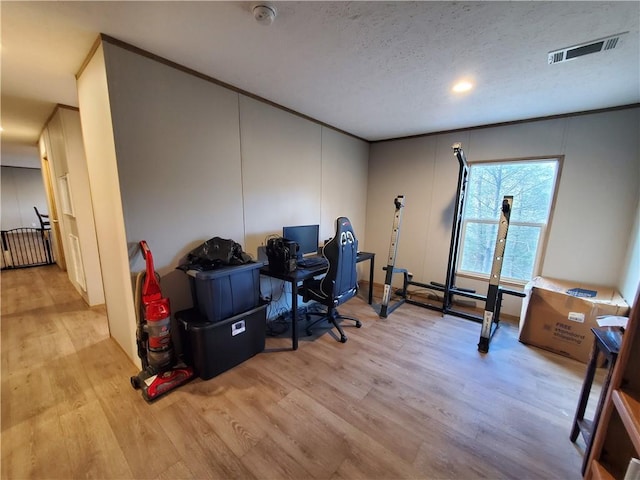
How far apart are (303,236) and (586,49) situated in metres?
2.70

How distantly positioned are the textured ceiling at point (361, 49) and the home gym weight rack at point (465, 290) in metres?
0.91

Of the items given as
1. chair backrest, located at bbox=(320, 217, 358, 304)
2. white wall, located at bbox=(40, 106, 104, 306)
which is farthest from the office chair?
white wall, located at bbox=(40, 106, 104, 306)

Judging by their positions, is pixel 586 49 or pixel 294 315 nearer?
pixel 586 49

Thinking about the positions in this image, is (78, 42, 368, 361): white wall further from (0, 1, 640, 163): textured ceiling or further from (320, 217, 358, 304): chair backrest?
(320, 217, 358, 304): chair backrest

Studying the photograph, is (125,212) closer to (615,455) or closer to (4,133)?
(615,455)

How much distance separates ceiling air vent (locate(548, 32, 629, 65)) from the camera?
1542mm

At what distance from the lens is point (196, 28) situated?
154 centimetres

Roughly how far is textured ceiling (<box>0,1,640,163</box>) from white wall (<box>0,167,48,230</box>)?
854cm

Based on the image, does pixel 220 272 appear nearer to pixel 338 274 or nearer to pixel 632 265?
pixel 338 274

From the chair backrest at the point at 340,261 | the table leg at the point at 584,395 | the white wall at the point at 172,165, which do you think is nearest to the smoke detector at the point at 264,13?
the white wall at the point at 172,165

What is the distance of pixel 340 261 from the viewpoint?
8.29 ft

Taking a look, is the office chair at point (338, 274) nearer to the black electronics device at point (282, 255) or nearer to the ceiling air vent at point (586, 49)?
the black electronics device at point (282, 255)

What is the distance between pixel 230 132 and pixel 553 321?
371 cm

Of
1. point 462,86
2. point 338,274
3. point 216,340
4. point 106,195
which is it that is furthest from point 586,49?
point 106,195
